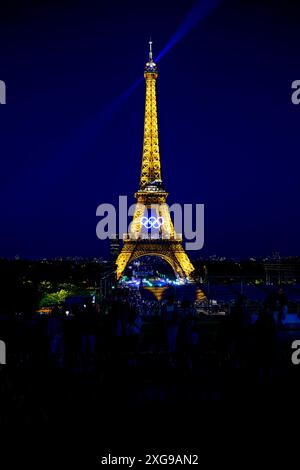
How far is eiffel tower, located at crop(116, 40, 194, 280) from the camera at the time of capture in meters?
50.2

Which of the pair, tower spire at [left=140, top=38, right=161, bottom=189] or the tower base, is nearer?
the tower base

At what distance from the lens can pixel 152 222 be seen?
52094mm

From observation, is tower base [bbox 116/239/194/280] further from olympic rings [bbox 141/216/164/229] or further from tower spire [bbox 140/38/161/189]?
tower spire [bbox 140/38/161/189]

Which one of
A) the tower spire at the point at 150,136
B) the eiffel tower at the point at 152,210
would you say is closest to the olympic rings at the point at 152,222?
the eiffel tower at the point at 152,210

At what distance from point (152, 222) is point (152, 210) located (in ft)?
4.90

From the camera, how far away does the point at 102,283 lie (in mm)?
14758

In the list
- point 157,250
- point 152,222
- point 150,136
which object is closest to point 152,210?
point 152,222

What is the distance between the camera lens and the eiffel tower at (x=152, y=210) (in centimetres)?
5019

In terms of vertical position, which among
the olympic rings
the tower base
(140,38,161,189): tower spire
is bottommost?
the tower base

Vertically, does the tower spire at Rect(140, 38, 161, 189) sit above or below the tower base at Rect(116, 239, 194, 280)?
above

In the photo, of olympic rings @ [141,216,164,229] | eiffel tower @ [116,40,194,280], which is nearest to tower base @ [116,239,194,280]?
eiffel tower @ [116,40,194,280]
